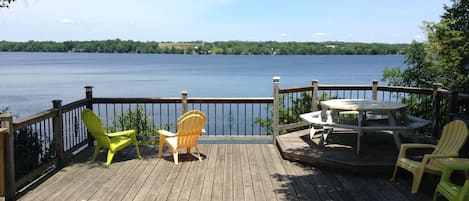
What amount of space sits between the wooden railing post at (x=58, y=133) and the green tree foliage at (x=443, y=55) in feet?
25.5

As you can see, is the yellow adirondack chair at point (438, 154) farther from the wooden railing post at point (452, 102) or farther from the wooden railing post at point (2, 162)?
the wooden railing post at point (2, 162)

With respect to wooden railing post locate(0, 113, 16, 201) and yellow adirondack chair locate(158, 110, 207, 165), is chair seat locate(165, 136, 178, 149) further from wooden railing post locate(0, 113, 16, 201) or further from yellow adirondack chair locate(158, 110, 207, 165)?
wooden railing post locate(0, 113, 16, 201)

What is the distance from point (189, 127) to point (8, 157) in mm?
2374

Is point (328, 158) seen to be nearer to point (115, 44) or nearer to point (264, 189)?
point (264, 189)

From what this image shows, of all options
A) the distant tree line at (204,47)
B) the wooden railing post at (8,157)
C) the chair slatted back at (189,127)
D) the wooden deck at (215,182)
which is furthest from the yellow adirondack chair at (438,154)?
the distant tree line at (204,47)

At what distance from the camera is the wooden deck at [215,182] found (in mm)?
4492

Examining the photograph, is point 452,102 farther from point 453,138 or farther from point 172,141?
→ point 172,141

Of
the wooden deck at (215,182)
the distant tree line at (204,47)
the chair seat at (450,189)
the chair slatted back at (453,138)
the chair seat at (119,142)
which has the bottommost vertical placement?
the wooden deck at (215,182)

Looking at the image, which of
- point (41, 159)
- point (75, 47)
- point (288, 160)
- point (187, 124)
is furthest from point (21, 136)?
point (75, 47)

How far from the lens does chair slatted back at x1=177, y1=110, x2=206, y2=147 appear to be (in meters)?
→ 5.76

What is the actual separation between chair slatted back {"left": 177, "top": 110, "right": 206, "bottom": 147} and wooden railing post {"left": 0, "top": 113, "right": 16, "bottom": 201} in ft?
7.14

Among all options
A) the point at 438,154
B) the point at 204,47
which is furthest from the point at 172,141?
the point at 204,47

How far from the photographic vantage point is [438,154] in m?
4.57

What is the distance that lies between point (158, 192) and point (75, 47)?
90.8 meters
